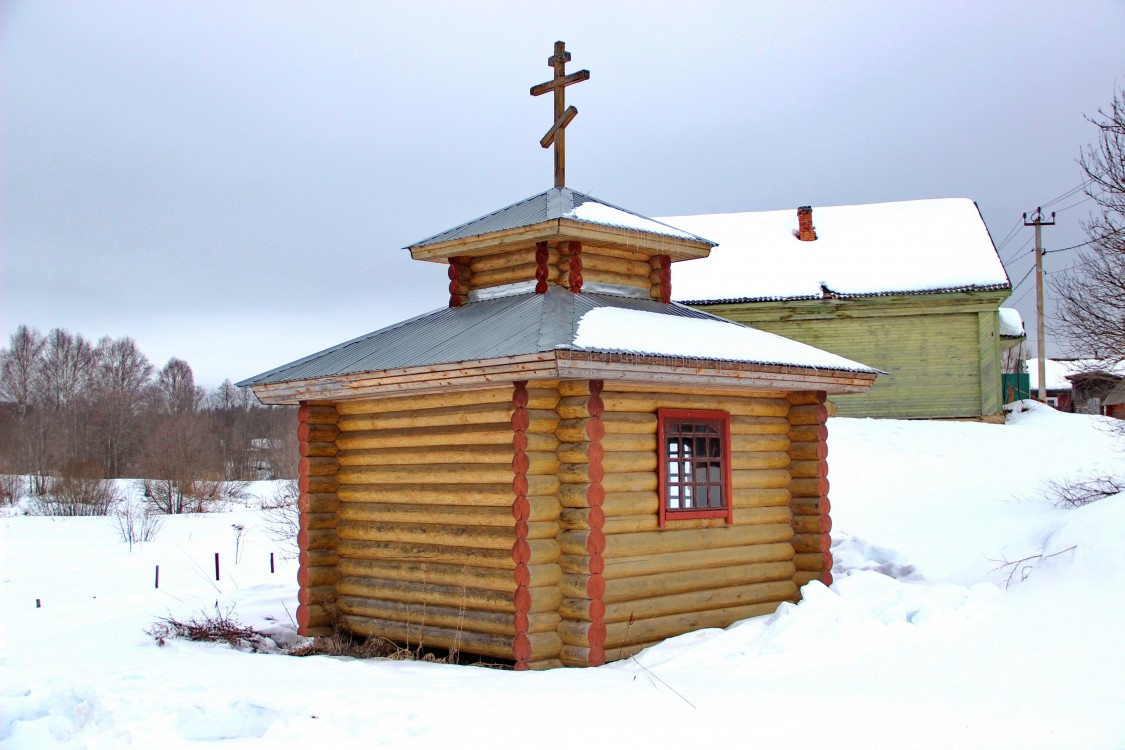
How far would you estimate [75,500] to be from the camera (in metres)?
36.4

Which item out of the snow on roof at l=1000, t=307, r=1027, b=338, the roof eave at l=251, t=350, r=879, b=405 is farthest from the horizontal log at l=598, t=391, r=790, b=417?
the snow on roof at l=1000, t=307, r=1027, b=338

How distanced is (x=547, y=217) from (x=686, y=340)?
1967 mm

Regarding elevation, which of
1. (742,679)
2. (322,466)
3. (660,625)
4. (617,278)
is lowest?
(742,679)

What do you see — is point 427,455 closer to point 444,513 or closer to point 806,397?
point 444,513

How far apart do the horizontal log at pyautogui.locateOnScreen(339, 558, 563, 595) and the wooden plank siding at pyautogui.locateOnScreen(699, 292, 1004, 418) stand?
1643cm

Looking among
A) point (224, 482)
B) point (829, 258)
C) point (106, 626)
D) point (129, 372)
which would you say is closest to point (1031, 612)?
point (106, 626)

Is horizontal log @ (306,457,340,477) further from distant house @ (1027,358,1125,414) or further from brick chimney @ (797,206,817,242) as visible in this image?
brick chimney @ (797,206,817,242)

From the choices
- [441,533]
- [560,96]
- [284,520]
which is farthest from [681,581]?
[284,520]

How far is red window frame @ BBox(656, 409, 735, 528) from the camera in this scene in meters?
9.42

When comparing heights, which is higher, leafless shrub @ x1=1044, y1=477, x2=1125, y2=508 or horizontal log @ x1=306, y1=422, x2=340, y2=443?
horizontal log @ x1=306, y1=422, x2=340, y2=443

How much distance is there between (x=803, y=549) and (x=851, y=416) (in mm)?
15280

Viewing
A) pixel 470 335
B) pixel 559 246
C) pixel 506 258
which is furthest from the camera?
pixel 506 258

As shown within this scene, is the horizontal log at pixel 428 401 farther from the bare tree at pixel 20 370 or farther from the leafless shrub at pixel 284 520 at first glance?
the bare tree at pixel 20 370

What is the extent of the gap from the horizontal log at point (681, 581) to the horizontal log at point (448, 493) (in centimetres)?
88
